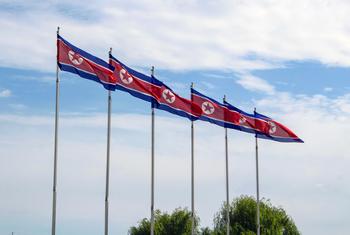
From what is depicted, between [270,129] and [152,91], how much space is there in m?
12.9

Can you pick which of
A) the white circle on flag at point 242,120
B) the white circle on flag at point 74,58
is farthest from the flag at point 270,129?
the white circle on flag at point 74,58

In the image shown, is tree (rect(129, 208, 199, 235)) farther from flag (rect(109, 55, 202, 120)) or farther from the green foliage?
flag (rect(109, 55, 202, 120))

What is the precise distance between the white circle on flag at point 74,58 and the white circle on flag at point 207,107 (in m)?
13.5

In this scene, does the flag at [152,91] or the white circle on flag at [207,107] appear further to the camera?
the white circle on flag at [207,107]

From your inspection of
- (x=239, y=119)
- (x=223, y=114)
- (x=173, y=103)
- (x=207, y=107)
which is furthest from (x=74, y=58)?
(x=239, y=119)

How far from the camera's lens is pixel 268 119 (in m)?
55.8

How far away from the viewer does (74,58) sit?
40094 millimetres

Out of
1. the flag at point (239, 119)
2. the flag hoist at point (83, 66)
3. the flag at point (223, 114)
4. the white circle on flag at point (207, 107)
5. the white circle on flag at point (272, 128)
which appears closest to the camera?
the flag hoist at point (83, 66)

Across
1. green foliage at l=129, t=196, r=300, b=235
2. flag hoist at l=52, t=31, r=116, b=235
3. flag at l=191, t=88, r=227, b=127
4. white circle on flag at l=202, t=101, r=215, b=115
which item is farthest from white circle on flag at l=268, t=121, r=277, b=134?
green foliage at l=129, t=196, r=300, b=235

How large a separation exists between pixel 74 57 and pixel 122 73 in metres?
4.29

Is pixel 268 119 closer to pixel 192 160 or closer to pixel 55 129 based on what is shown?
pixel 192 160

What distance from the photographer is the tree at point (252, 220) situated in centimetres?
9700

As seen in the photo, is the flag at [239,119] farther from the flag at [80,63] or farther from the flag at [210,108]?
the flag at [80,63]

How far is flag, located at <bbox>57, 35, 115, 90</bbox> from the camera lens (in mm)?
39906
